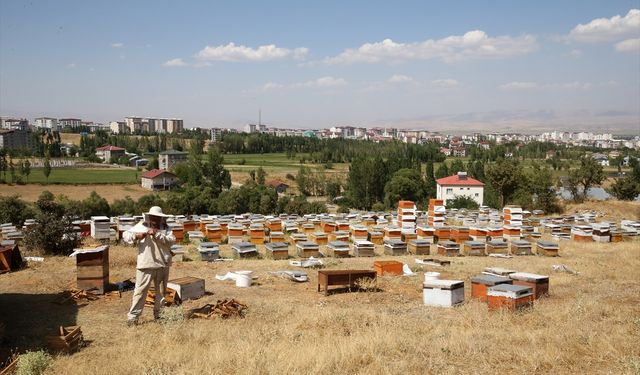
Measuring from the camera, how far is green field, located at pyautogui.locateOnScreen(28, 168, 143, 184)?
235 ft

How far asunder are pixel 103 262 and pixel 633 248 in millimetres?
19794

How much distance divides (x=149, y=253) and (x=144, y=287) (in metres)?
0.49

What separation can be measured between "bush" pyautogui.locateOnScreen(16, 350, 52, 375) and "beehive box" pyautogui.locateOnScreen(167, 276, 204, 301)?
360cm

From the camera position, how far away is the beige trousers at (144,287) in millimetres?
7695

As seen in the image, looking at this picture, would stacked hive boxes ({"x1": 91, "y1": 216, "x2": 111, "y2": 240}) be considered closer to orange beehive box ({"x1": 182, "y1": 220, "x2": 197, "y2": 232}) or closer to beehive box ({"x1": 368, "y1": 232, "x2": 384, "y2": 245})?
orange beehive box ({"x1": 182, "y1": 220, "x2": 197, "y2": 232})

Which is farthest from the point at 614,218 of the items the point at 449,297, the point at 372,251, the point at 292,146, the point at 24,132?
A: the point at 24,132

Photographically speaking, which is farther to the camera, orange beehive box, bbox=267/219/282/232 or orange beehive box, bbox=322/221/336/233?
orange beehive box, bbox=322/221/336/233

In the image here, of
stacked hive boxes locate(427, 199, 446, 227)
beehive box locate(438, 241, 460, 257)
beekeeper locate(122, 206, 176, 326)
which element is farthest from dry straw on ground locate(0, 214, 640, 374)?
stacked hive boxes locate(427, 199, 446, 227)

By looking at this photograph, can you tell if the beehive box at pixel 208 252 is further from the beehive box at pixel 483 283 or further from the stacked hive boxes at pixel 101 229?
the beehive box at pixel 483 283

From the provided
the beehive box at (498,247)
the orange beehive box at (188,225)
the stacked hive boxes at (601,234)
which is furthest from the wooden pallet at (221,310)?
the stacked hive boxes at (601,234)

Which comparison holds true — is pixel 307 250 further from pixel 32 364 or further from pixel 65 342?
pixel 32 364

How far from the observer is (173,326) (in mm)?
7566

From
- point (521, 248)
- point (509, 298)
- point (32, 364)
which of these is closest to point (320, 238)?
point (521, 248)

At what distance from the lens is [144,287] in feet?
25.2
